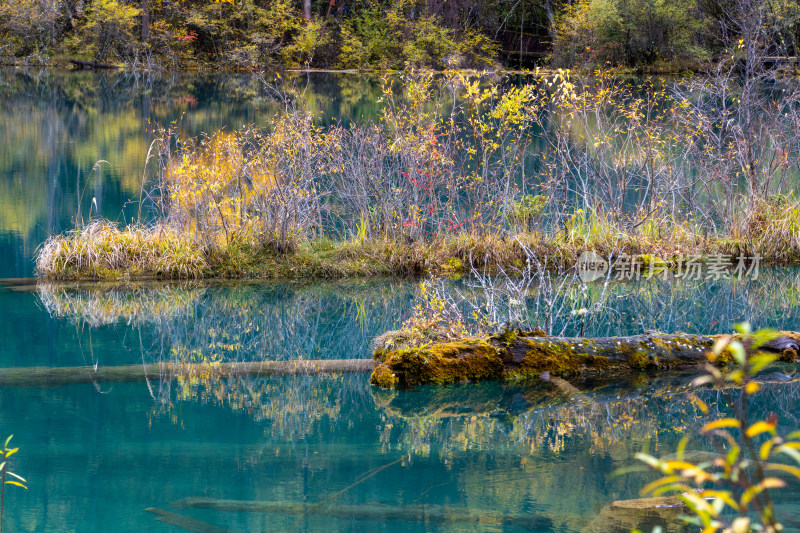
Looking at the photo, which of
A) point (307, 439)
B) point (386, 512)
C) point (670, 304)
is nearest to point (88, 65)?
point (670, 304)

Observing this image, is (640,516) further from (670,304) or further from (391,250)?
(391,250)

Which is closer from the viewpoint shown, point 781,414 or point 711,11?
point 781,414

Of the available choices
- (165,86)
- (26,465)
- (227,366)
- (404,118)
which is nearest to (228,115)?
(165,86)

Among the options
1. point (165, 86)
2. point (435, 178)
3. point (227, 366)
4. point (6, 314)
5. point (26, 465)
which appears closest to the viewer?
point (26, 465)

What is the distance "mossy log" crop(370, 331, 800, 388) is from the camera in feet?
22.3

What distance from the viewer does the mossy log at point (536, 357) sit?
679cm

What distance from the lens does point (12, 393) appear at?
21.7 feet

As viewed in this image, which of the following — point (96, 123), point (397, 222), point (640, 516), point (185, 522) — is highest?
point (96, 123)

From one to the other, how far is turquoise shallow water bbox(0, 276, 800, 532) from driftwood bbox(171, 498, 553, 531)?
0.01 metres

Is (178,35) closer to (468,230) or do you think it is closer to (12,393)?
(468,230)

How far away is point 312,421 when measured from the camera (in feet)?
19.9

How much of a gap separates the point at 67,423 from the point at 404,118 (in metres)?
7.09

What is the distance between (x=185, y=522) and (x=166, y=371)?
3.01 metres

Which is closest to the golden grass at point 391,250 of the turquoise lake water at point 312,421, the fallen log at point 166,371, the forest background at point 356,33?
the turquoise lake water at point 312,421
